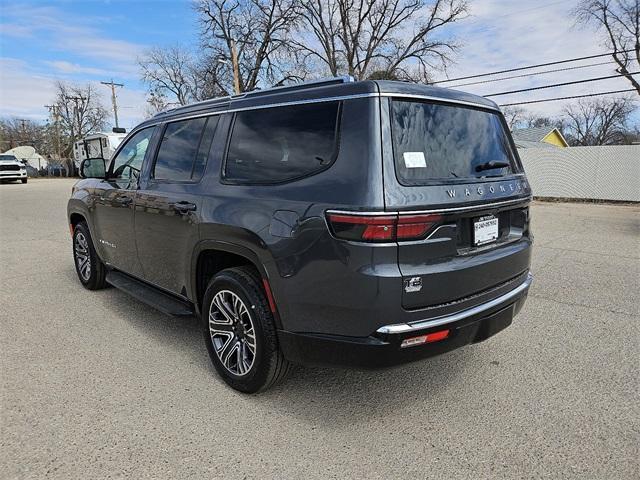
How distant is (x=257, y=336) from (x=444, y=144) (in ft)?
5.28

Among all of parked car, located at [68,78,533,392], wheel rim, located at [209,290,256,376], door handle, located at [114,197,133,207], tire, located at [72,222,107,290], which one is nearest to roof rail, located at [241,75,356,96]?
parked car, located at [68,78,533,392]

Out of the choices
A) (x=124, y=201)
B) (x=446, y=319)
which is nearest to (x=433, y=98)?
(x=446, y=319)

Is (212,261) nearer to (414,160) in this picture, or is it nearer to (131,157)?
(414,160)

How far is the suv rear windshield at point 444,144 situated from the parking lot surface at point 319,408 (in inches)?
44.3

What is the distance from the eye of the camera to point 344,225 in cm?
227

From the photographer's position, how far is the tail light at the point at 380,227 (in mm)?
2203

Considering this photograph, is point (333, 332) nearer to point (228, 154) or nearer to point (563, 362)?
point (228, 154)

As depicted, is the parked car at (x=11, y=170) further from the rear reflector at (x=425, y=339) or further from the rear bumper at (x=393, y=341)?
the rear reflector at (x=425, y=339)

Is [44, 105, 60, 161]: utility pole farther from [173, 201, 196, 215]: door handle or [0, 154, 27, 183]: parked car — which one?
[173, 201, 196, 215]: door handle

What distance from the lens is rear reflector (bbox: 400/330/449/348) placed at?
2.30m

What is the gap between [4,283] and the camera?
5859 mm

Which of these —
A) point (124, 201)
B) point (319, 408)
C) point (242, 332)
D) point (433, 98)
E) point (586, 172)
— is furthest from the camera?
point (586, 172)

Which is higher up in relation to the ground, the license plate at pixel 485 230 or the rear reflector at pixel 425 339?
the license plate at pixel 485 230

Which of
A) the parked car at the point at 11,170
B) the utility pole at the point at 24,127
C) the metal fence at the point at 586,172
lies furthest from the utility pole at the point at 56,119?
the metal fence at the point at 586,172
